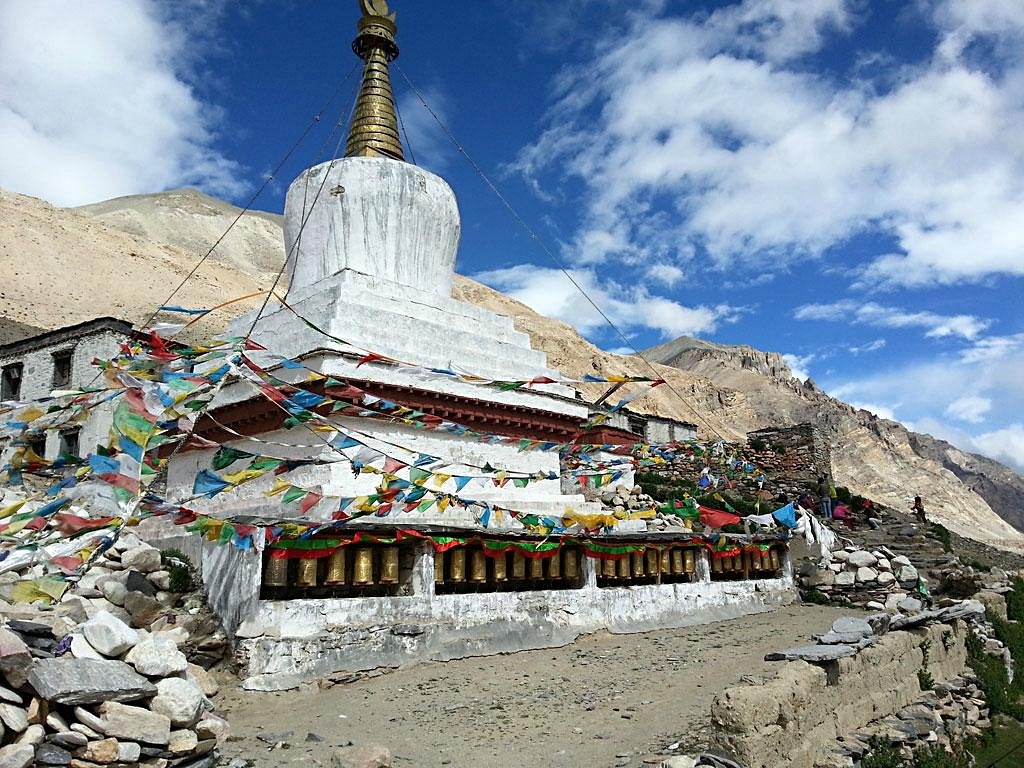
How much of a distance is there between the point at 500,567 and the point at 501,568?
0.06 ft

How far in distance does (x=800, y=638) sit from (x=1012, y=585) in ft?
25.5

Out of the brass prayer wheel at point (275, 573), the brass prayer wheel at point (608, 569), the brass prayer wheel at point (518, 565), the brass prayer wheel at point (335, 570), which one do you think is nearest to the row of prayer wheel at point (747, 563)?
the brass prayer wheel at point (608, 569)

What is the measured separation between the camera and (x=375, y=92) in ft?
44.4

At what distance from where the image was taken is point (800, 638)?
31.7 feet

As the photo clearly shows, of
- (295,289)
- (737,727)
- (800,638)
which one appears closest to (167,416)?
(737,727)

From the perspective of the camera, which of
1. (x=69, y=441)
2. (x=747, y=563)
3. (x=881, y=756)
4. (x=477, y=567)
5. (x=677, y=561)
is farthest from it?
(x=69, y=441)

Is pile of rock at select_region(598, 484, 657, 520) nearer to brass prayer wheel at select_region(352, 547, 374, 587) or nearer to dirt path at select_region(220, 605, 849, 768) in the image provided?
dirt path at select_region(220, 605, 849, 768)

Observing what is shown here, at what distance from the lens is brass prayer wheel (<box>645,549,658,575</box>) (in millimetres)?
10562

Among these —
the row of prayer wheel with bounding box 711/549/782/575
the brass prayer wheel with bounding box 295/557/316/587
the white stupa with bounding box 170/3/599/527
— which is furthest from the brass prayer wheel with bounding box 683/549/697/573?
the brass prayer wheel with bounding box 295/557/316/587

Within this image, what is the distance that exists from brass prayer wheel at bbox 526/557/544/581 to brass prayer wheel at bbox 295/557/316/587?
2696mm

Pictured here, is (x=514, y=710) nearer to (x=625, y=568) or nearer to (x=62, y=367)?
(x=625, y=568)

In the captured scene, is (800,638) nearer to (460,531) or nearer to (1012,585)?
(460,531)

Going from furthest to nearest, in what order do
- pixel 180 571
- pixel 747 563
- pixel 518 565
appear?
pixel 747 563 → pixel 518 565 → pixel 180 571

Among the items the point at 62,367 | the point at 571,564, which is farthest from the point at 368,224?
the point at 62,367
